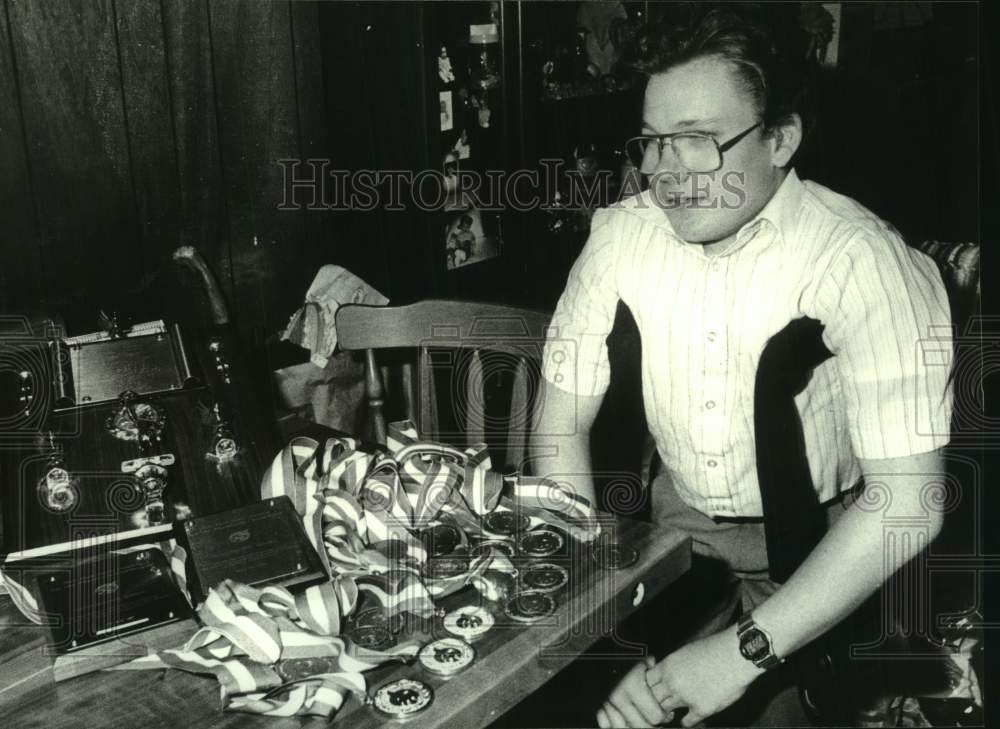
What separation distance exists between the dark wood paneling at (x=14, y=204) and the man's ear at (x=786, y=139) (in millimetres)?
1702

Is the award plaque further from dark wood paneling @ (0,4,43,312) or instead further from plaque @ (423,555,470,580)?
dark wood paneling @ (0,4,43,312)

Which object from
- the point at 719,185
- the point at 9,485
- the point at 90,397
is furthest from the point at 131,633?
the point at 719,185

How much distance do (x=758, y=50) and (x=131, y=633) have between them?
52.6 inches

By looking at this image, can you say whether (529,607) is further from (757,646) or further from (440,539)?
(757,646)

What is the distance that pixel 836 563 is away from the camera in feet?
4.68

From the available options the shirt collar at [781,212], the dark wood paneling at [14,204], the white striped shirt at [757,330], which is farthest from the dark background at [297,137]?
the shirt collar at [781,212]

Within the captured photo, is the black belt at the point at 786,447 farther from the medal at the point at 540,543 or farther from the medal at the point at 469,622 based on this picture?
the medal at the point at 469,622

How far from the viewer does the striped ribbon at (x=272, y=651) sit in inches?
33.1

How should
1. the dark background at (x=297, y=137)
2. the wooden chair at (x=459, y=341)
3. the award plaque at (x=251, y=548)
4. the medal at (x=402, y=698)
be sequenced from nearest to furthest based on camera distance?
the medal at (x=402, y=698) → the award plaque at (x=251, y=548) → the wooden chair at (x=459, y=341) → the dark background at (x=297, y=137)

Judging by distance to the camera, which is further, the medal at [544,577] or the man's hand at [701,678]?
the man's hand at [701,678]

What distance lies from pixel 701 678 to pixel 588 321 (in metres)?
0.73

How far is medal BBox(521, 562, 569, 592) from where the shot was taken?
3.42 ft

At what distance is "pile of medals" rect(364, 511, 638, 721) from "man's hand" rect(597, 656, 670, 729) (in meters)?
0.39

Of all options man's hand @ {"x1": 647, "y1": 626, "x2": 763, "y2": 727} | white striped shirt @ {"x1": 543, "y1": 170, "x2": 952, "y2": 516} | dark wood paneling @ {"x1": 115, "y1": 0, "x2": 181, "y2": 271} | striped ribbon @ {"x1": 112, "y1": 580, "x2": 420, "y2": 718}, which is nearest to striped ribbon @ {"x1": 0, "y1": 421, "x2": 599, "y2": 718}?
striped ribbon @ {"x1": 112, "y1": 580, "x2": 420, "y2": 718}
